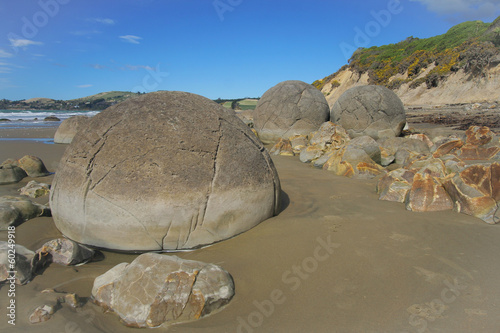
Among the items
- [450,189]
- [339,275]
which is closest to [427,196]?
[450,189]

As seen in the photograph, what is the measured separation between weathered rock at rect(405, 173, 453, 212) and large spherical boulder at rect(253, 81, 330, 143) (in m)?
7.71

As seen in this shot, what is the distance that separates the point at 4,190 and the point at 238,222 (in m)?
5.14

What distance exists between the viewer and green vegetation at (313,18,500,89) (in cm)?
2488

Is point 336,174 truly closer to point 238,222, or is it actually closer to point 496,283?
point 238,222

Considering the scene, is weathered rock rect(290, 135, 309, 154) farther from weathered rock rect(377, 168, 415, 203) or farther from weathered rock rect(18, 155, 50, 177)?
weathered rock rect(18, 155, 50, 177)

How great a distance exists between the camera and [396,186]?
5129mm

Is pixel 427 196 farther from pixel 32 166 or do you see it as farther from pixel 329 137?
pixel 32 166

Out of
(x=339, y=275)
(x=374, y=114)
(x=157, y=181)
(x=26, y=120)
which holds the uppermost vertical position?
(x=374, y=114)

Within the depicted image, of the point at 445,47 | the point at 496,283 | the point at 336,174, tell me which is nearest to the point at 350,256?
the point at 496,283

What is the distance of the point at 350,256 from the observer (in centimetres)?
335

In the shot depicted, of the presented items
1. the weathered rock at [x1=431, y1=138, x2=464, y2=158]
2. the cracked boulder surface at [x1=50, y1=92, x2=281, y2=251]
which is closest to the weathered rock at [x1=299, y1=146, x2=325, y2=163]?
the weathered rock at [x1=431, y1=138, x2=464, y2=158]

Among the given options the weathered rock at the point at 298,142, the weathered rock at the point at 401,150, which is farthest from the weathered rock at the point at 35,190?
the weathered rock at the point at 401,150

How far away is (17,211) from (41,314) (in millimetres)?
2455

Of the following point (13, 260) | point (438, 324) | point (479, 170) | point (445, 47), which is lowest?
point (438, 324)
